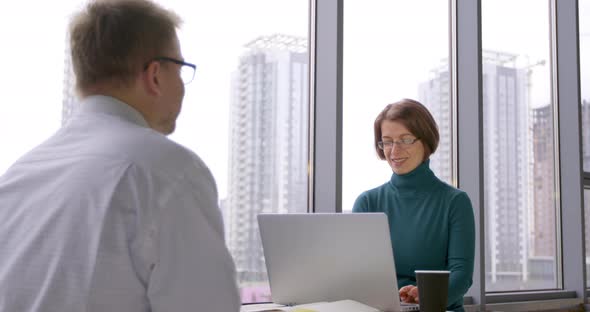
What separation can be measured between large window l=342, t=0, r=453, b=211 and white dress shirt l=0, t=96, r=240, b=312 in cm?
206

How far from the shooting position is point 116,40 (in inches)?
40.1

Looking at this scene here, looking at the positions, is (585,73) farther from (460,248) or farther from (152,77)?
(152,77)

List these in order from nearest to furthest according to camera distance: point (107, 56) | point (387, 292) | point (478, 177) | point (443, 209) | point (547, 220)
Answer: point (107, 56) → point (387, 292) → point (443, 209) → point (478, 177) → point (547, 220)

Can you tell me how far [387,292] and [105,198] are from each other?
0.93m

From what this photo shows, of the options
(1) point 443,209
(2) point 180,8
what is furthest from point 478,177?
(2) point 180,8

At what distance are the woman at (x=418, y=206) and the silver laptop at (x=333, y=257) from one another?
18.6 inches

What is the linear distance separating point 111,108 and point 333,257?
79 cm

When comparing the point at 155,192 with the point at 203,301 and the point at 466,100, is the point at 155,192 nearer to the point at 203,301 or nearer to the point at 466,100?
the point at 203,301

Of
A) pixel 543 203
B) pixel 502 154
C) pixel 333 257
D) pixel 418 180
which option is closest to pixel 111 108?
pixel 333 257

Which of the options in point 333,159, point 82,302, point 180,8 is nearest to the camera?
point 82,302

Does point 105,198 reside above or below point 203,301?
above

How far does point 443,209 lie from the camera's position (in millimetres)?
2213

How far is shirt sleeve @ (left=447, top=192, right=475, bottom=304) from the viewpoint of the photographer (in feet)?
6.57

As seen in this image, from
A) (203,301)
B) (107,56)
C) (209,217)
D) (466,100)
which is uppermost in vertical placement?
(466,100)
